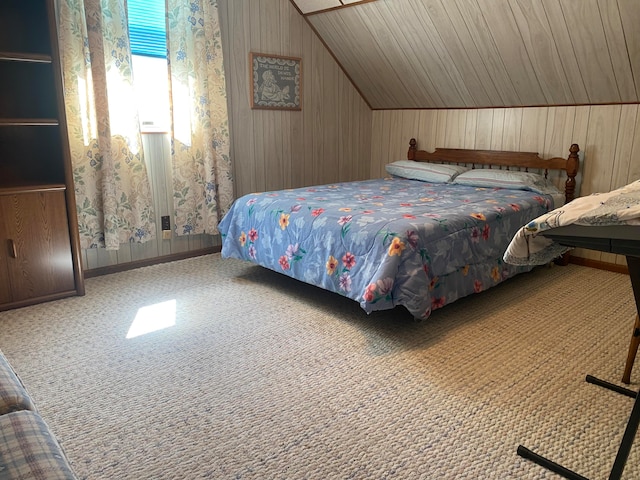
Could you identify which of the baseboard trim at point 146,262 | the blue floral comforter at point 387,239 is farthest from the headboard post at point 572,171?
the baseboard trim at point 146,262

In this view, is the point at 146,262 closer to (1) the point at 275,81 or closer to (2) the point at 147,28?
(2) the point at 147,28

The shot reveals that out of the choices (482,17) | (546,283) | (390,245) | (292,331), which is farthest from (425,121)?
(292,331)

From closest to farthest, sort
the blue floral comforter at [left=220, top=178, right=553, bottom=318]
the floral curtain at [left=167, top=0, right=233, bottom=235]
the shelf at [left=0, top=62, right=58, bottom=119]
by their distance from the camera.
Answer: the blue floral comforter at [left=220, top=178, right=553, bottom=318] < the shelf at [left=0, top=62, right=58, bottom=119] < the floral curtain at [left=167, top=0, right=233, bottom=235]

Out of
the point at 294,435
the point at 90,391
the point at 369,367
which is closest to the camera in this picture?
the point at 294,435

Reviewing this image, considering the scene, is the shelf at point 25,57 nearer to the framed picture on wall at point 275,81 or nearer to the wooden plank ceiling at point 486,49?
the framed picture on wall at point 275,81

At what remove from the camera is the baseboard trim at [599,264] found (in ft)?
11.7

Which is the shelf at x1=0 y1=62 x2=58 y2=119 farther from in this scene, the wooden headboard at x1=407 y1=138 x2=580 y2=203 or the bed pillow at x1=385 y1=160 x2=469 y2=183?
the wooden headboard at x1=407 y1=138 x2=580 y2=203

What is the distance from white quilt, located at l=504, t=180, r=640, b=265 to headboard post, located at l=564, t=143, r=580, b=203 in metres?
2.36

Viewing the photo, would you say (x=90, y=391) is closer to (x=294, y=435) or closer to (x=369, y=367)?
(x=294, y=435)

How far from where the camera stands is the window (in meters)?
Answer: 3.45

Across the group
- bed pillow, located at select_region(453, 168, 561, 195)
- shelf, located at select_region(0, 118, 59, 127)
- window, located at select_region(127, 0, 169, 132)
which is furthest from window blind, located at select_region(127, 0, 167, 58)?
bed pillow, located at select_region(453, 168, 561, 195)

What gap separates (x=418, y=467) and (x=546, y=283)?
2210 millimetres

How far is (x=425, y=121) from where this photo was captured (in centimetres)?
464

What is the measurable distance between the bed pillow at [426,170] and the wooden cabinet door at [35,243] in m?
2.79
